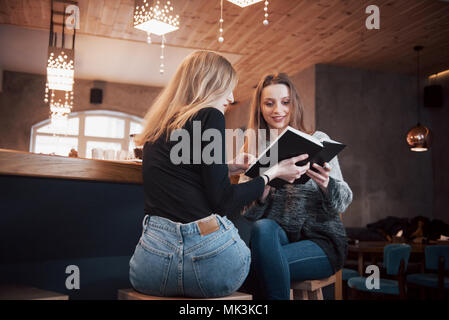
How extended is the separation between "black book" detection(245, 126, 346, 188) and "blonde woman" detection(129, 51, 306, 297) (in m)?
0.20

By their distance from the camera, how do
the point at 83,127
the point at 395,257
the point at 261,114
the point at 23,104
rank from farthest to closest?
the point at 83,127 → the point at 23,104 → the point at 395,257 → the point at 261,114

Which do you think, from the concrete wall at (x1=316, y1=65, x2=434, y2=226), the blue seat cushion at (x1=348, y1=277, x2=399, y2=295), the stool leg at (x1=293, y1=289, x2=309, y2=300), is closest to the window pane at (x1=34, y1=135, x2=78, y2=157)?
the concrete wall at (x1=316, y1=65, x2=434, y2=226)

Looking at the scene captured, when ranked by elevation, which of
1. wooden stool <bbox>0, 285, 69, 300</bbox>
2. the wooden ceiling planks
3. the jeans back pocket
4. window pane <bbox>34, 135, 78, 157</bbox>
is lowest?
wooden stool <bbox>0, 285, 69, 300</bbox>

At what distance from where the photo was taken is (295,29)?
534 cm

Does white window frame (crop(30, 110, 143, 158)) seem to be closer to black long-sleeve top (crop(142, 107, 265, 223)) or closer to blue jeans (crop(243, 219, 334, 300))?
blue jeans (crop(243, 219, 334, 300))

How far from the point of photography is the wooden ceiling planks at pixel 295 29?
15.8 ft

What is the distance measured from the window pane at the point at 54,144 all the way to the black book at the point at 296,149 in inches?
320

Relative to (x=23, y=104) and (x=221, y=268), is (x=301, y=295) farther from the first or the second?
(x=23, y=104)

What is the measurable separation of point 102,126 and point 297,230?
27.1ft

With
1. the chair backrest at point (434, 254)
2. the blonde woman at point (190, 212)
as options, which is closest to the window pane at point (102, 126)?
the chair backrest at point (434, 254)

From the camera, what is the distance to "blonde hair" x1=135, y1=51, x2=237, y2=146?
156 cm

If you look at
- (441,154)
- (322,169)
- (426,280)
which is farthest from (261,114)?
(441,154)

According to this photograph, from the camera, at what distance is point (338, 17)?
5020mm

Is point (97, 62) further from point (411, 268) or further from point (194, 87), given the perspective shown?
point (194, 87)
